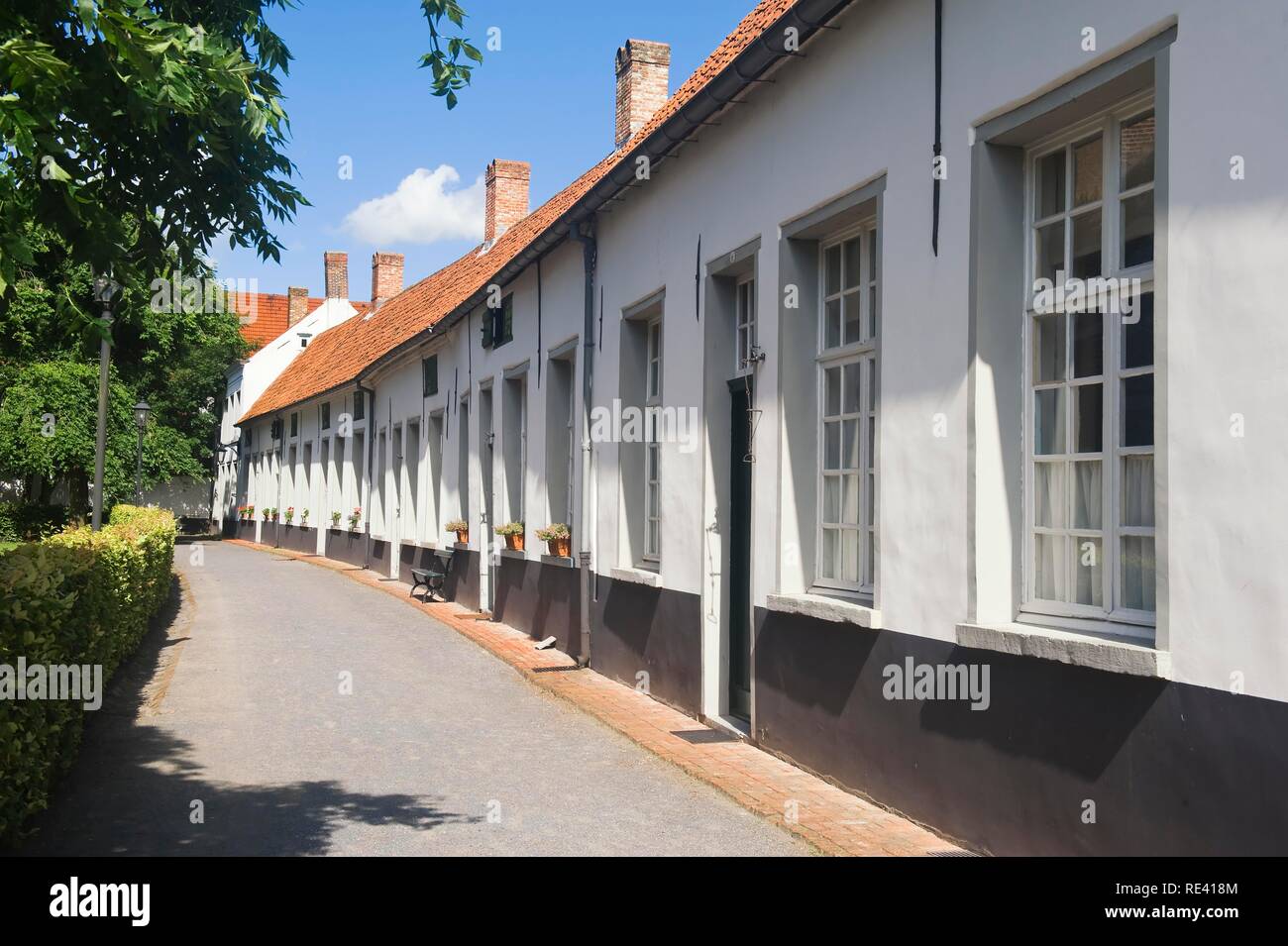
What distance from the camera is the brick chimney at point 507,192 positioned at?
24.9 metres

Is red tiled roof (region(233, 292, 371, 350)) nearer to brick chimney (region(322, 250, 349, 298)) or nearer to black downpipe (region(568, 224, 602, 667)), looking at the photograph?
brick chimney (region(322, 250, 349, 298))

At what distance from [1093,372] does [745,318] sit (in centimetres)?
460

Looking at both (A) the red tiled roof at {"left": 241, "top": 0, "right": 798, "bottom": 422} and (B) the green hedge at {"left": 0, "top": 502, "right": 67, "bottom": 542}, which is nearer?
(A) the red tiled roof at {"left": 241, "top": 0, "right": 798, "bottom": 422}

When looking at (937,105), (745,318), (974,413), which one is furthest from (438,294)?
(974,413)

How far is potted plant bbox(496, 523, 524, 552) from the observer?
16141 mm

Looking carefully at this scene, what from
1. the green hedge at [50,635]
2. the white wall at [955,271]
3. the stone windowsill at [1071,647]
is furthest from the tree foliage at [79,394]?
the stone windowsill at [1071,647]

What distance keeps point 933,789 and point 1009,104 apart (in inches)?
135

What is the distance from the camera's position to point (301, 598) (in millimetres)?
20188

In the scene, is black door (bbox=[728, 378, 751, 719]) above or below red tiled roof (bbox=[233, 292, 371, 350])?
below

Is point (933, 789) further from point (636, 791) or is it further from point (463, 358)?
point (463, 358)

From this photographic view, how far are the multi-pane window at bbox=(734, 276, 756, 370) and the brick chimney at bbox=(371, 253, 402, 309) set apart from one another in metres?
29.4

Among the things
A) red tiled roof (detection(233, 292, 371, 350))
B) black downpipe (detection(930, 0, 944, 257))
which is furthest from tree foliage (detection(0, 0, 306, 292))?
red tiled roof (detection(233, 292, 371, 350))

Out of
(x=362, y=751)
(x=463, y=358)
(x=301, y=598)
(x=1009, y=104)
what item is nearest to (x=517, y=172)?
(x=463, y=358)
